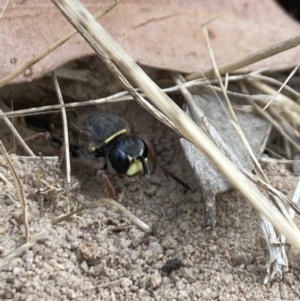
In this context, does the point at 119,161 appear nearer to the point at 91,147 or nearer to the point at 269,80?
the point at 91,147

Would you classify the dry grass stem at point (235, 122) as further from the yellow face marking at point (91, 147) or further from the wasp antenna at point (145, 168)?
the yellow face marking at point (91, 147)

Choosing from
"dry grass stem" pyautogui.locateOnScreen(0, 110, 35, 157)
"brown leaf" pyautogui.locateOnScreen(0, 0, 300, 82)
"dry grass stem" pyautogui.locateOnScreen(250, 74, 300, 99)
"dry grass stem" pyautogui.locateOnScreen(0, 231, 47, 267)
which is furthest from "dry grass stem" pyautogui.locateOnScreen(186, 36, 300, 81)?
"dry grass stem" pyautogui.locateOnScreen(0, 231, 47, 267)

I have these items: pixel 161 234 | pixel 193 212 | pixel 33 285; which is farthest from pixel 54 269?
pixel 193 212

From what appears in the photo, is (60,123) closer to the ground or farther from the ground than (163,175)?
farther from the ground

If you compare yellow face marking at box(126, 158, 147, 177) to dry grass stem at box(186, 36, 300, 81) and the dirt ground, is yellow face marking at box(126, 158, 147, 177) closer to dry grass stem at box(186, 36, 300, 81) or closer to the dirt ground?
the dirt ground

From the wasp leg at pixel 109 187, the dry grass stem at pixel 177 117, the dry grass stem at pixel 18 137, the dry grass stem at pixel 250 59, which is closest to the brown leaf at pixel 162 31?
the dry grass stem at pixel 250 59

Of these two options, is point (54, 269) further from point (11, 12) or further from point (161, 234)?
point (11, 12)

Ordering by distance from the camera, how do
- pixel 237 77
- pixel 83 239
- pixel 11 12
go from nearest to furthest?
1. pixel 83 239
2. pixel 11 12
3. pixel 237 77
